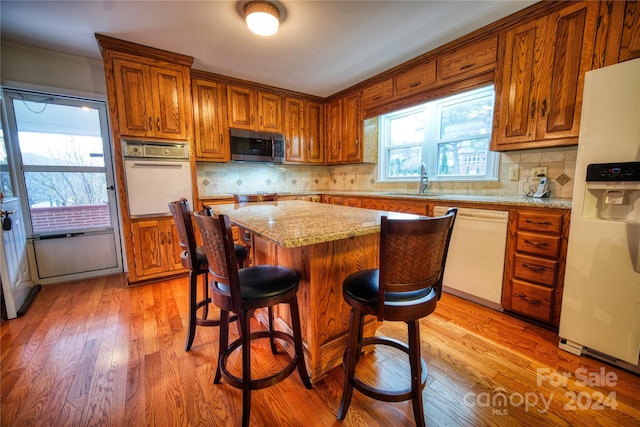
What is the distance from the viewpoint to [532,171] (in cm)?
229

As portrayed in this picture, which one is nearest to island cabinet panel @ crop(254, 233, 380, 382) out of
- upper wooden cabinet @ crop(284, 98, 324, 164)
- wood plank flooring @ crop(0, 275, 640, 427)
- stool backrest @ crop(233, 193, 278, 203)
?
wood plank flooring @ crop(0, 275, 640, 427)

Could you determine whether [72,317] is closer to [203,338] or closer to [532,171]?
[203,338]

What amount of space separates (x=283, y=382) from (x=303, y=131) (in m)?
3.56

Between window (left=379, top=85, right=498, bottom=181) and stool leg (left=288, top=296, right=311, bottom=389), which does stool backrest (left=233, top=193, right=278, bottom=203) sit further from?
window (left=379, top=85, right=498, bottom=181)

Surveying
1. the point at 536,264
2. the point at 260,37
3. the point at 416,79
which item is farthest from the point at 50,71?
the point at 536,264

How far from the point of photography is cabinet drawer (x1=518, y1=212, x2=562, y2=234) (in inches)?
69.8

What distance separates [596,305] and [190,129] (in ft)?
12.4

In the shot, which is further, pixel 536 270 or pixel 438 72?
pixel 438 72

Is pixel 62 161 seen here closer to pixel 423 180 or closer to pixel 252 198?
pixel 252 198

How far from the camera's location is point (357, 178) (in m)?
4.27

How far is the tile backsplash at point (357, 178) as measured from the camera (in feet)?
7.11

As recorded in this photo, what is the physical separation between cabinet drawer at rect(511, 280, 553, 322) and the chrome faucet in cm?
147

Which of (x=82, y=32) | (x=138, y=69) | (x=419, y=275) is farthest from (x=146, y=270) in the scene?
(x=419, y=275)

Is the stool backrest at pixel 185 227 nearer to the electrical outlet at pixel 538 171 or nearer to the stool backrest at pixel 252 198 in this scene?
the stool backrest at pixel 252 198
